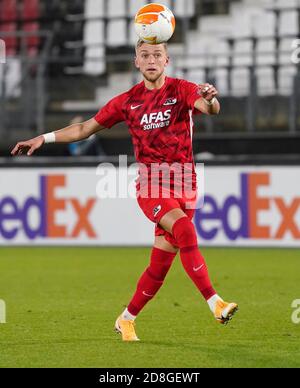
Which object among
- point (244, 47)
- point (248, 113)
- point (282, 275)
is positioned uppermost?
point (244, 47)

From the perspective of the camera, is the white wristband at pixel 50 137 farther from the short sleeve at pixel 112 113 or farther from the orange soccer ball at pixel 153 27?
the orange soccer ball at pixel 153 27

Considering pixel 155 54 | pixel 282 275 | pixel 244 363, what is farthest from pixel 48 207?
pixel 244 363

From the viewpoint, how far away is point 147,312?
924 cm

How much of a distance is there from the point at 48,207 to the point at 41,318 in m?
7.83

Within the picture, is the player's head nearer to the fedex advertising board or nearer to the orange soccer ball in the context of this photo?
the orange soccer ball

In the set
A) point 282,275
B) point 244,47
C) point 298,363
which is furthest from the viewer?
point 244,47

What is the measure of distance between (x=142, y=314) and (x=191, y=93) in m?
2.51

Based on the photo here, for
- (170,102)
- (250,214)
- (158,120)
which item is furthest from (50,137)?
(250,214)

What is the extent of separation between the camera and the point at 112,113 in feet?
25.3

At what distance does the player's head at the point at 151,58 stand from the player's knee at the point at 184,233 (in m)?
1.05

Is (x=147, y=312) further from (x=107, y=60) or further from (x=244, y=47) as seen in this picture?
(x=244, y=47)

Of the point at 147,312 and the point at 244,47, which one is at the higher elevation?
the point at 244,47

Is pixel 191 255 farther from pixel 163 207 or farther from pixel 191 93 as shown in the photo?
pixel 191 93

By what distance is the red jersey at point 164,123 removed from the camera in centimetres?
739
